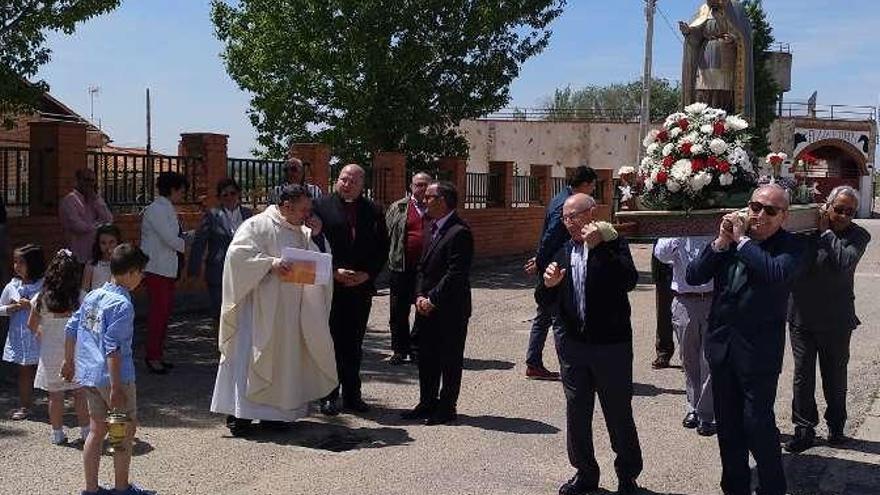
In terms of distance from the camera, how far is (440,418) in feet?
26.2

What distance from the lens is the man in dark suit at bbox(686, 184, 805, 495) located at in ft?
19.0

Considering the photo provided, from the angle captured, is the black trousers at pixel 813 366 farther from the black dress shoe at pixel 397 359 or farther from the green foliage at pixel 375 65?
the green foliage at pixel 375 65

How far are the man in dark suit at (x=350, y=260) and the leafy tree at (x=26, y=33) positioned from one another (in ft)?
15.6

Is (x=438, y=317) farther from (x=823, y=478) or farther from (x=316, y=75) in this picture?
(x=316, y=75)

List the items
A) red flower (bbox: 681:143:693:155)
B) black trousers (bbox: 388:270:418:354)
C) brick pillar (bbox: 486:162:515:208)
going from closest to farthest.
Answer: red flower (bbox: 681:143:693:155) → black trousers (bbox: 388:270:418:354) → brick pillar (bbox: 486:162:515:208)

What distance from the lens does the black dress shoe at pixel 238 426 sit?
24.5 ft

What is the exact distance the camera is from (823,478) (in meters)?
6.67

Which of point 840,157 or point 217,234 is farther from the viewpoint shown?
point 840,157

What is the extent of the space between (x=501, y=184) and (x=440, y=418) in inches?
653

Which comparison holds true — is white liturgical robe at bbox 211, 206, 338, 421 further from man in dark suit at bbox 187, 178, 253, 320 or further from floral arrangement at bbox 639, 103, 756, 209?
man in dark suit at bbox 187, 178, 253, 320

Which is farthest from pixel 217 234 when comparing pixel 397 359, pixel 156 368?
pixel 397 359

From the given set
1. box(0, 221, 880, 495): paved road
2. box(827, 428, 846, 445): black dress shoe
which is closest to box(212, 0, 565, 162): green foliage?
box(0, 221, 880, 495): paved road

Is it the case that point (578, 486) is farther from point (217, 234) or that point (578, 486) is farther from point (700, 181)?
point (217, 234)

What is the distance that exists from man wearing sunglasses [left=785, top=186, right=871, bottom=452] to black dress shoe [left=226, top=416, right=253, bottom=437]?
3639 millimetres
